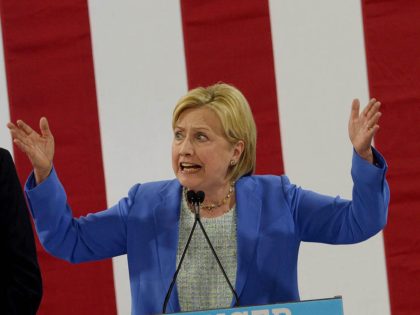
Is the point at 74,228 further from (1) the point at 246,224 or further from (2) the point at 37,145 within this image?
(1) the point at 246,224

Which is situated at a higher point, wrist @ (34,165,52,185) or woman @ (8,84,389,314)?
wrist @ (34,165,52,185)

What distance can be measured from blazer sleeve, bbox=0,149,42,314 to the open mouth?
1.31 ft

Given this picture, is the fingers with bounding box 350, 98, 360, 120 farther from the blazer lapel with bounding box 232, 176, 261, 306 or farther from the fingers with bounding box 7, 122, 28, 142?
the fingers with bounding box 7, 122, 28, 142

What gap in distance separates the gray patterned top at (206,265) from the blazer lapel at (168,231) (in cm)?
2

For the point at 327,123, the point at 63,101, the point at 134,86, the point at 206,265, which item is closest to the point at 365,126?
the point at 206,265

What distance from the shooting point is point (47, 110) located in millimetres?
2496

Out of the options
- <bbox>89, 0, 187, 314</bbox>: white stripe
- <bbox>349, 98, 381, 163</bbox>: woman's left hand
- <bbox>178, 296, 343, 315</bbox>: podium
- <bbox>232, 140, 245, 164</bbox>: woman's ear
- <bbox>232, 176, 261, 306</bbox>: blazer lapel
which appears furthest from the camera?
<bbox>89, 0, 187, 314</bbox>: white stripe

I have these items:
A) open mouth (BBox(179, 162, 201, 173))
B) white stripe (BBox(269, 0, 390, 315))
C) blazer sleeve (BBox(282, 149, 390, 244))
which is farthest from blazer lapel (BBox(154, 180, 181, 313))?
white stripe (BBox(269, 0, 390, 315))

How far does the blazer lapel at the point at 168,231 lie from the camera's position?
1.83 meters

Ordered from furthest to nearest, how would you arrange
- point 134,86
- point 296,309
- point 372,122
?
point 134,86, point 372,122, point 296,309

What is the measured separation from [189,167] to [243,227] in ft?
0.59

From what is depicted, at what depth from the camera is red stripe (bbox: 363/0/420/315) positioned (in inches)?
92.4

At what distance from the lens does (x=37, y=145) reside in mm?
1771

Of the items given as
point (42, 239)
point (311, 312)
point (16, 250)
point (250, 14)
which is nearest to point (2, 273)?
point (16, 250)
